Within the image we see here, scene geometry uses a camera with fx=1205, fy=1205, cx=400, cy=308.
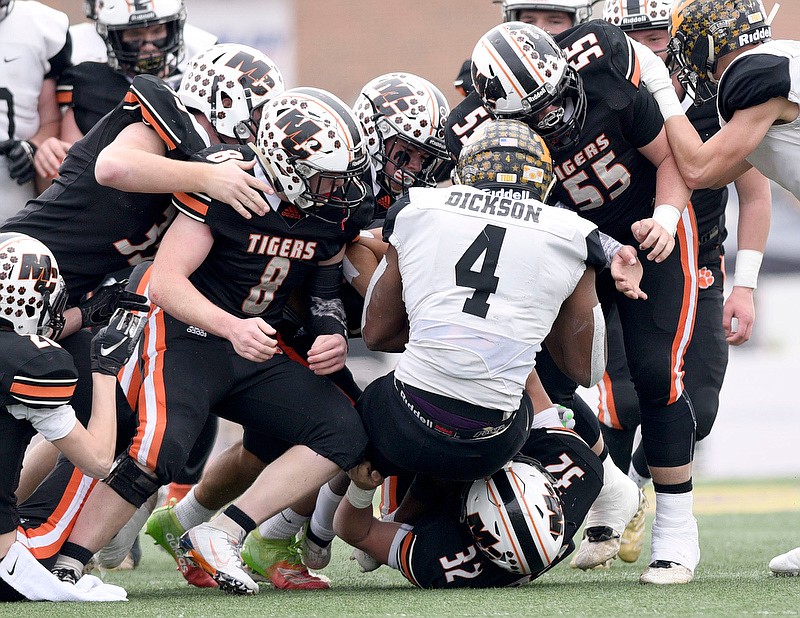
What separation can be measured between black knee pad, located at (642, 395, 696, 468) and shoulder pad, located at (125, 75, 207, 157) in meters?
1.68

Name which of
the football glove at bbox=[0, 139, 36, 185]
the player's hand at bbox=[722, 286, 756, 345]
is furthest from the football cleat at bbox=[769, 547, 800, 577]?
the football glove at bbox=[0, 139, 36, 185]

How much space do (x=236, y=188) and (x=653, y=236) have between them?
124cm

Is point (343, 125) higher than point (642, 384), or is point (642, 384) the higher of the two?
point (343, 125)

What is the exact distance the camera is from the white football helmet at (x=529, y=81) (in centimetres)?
355

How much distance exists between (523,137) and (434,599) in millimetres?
1309

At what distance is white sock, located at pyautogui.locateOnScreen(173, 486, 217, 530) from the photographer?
405 centimetres

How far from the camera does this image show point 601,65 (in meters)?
3.73

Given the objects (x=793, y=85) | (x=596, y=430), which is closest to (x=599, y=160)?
(x=793, y=85)

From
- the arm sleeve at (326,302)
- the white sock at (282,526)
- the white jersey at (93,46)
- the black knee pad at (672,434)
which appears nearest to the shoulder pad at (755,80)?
the black knee pad at (672,434)

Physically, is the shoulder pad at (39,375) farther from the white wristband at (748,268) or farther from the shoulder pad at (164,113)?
the white wristband at (748,268)

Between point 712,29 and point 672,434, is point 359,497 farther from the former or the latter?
point 712,29

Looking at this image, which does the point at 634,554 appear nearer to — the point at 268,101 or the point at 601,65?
the point at 601,65

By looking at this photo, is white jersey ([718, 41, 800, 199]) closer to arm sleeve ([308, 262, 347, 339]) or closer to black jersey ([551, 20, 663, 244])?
black jersey ([551, 20, 663, 244])

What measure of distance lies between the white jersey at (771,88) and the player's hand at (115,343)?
1.85 m
